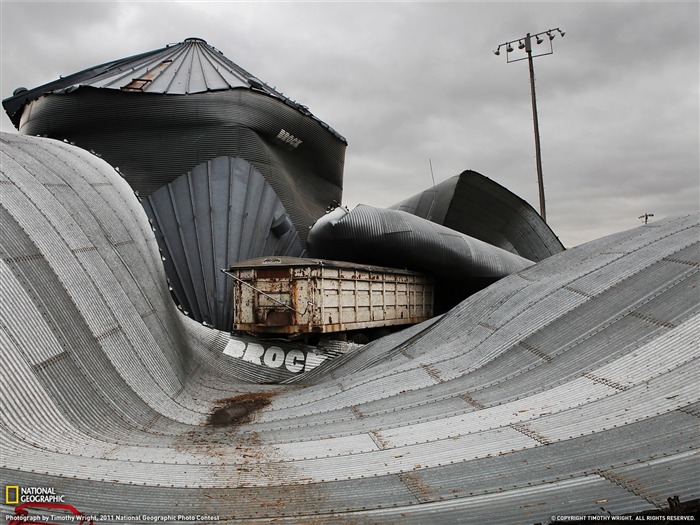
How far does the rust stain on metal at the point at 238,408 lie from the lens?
6969 mm

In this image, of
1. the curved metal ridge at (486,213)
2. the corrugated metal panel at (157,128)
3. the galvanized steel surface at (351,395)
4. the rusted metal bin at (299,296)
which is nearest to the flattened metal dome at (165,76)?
the corrugated metal panel at (157,128)

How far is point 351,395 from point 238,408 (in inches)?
66.0

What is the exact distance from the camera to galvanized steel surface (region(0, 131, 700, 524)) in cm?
415

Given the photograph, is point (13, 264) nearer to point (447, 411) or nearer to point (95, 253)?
point (95, 253)

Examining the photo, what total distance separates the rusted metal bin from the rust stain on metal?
2.28 m

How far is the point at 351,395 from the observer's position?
23.6 ft

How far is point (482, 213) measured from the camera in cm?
1959

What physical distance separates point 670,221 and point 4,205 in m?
10.7

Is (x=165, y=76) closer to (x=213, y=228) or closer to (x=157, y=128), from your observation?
(x=157, y=128)

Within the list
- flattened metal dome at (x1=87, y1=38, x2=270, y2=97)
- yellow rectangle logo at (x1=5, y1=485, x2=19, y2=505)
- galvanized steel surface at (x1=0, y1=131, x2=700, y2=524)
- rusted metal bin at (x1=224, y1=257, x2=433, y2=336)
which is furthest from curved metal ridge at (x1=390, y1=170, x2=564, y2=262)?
yellow rectangle logo at (x1=5, y1=485, x2=19, y2=505)

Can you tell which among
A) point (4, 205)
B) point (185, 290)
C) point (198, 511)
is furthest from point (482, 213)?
point (198, 511)

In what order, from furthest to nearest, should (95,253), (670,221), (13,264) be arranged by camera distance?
(670,221) < (95,253) < (13,264)

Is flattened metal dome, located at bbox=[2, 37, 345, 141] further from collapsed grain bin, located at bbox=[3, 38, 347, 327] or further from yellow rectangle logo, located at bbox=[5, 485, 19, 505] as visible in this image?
yellow rectangle logo, located at bbox=[5, 485, 19, 505]

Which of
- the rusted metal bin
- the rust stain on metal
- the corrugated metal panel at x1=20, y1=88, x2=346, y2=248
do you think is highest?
the corrugated metal panel at x1=20, y1=88, x2=346, y2=248
